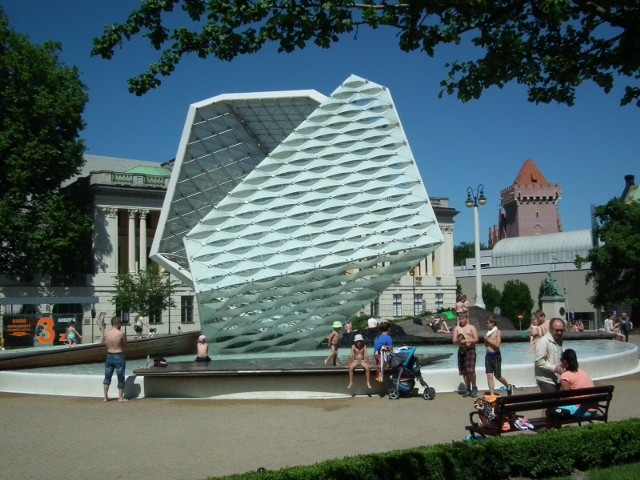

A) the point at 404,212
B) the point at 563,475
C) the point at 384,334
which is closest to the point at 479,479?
the point at 563,475

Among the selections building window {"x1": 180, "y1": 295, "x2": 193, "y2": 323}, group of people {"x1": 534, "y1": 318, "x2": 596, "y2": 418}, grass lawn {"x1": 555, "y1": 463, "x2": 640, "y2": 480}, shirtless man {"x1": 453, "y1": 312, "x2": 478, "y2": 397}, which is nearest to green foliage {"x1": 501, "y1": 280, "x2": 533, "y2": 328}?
building window {"x1": 180, "y1": 295, "x2": 193, "y2": 323}

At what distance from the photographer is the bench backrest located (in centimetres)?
934

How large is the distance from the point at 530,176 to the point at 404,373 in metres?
118

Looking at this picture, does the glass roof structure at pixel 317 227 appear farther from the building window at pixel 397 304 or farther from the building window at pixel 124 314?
the building window at pixel 397 304

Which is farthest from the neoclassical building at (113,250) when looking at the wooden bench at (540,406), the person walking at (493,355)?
the wooden bench at (540,406)

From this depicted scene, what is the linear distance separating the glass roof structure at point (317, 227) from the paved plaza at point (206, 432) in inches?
238

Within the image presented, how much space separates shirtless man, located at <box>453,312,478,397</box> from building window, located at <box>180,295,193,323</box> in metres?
54.4

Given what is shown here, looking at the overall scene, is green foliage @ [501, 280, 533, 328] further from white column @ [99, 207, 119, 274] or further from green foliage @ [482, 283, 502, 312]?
white column @ [99, 207, 119, 274]

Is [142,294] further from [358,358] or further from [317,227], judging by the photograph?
[358,358]

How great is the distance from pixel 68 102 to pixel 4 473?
45505mm

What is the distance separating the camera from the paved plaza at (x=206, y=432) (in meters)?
9.20

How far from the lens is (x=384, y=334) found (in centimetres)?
1538

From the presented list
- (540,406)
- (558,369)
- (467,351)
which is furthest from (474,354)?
(540,406)

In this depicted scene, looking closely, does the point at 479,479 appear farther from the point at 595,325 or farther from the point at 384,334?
the point at 595,325
